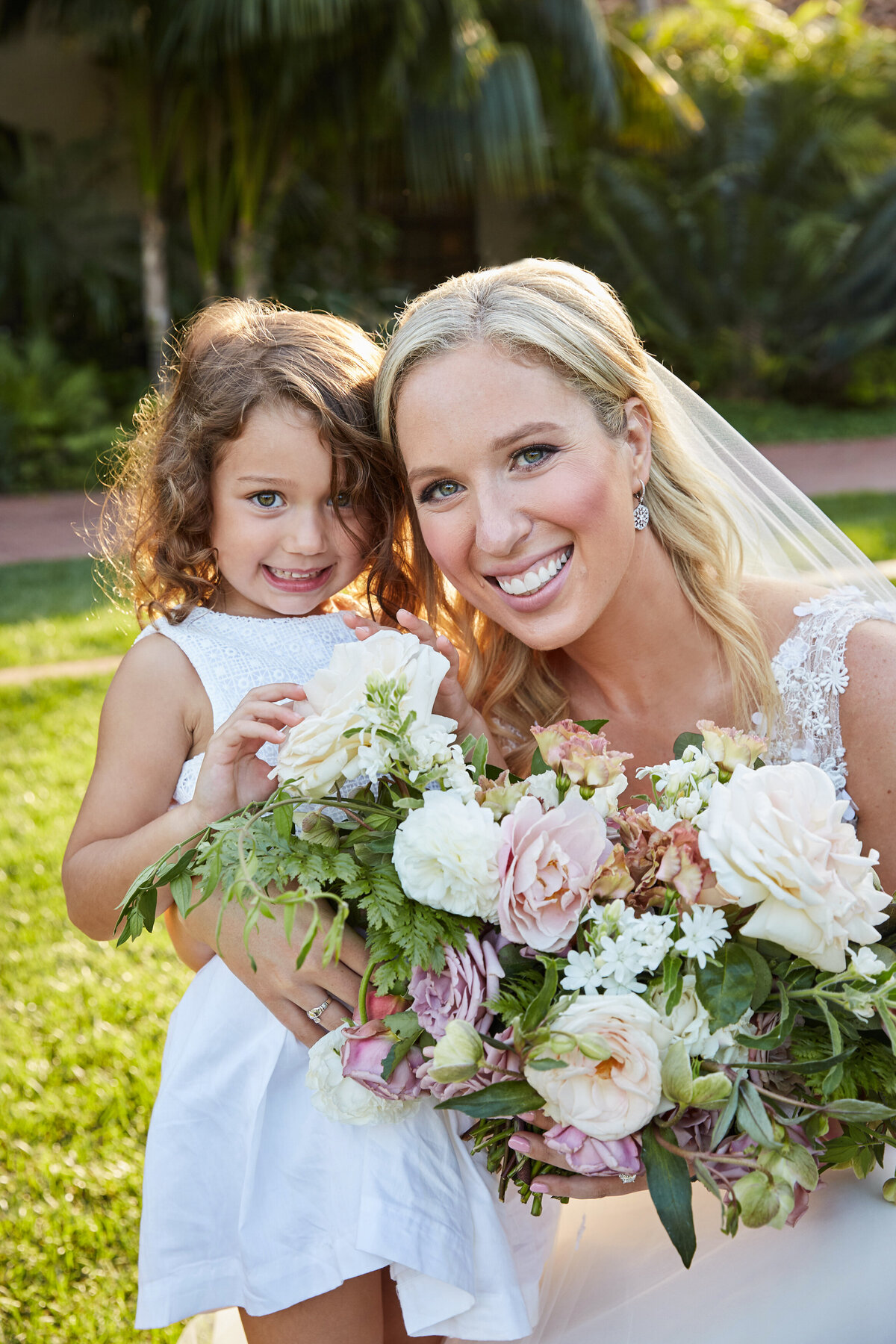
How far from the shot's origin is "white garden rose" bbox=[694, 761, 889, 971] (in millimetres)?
1508

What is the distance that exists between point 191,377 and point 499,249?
50.5ft

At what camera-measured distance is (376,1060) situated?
1736 millimetres

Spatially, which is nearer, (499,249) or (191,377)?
(191,377)

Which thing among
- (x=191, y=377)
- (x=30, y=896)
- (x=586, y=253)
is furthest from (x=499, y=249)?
(x=191, y=377)

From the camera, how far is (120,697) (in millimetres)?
2422

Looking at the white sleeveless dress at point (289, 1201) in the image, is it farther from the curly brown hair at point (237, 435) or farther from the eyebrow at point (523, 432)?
the eyebrow at point (523, 432)

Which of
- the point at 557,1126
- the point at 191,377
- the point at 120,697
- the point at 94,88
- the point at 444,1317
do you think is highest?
the point at 94,88

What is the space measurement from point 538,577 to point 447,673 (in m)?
0.32

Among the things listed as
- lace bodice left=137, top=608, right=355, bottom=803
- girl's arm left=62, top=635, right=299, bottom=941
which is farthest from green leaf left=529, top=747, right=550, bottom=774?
lace bodice left=137, top=608, right=355, bottom=803

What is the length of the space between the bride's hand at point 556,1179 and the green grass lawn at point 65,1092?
5.03ft

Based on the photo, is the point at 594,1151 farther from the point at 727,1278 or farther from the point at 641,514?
the point at 641,514

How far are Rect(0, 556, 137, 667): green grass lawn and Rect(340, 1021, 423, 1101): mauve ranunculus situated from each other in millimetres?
5192

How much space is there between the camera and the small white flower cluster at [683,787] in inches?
66.3

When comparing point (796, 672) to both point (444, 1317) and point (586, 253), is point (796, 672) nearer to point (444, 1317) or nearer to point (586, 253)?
point (444, 1317)
